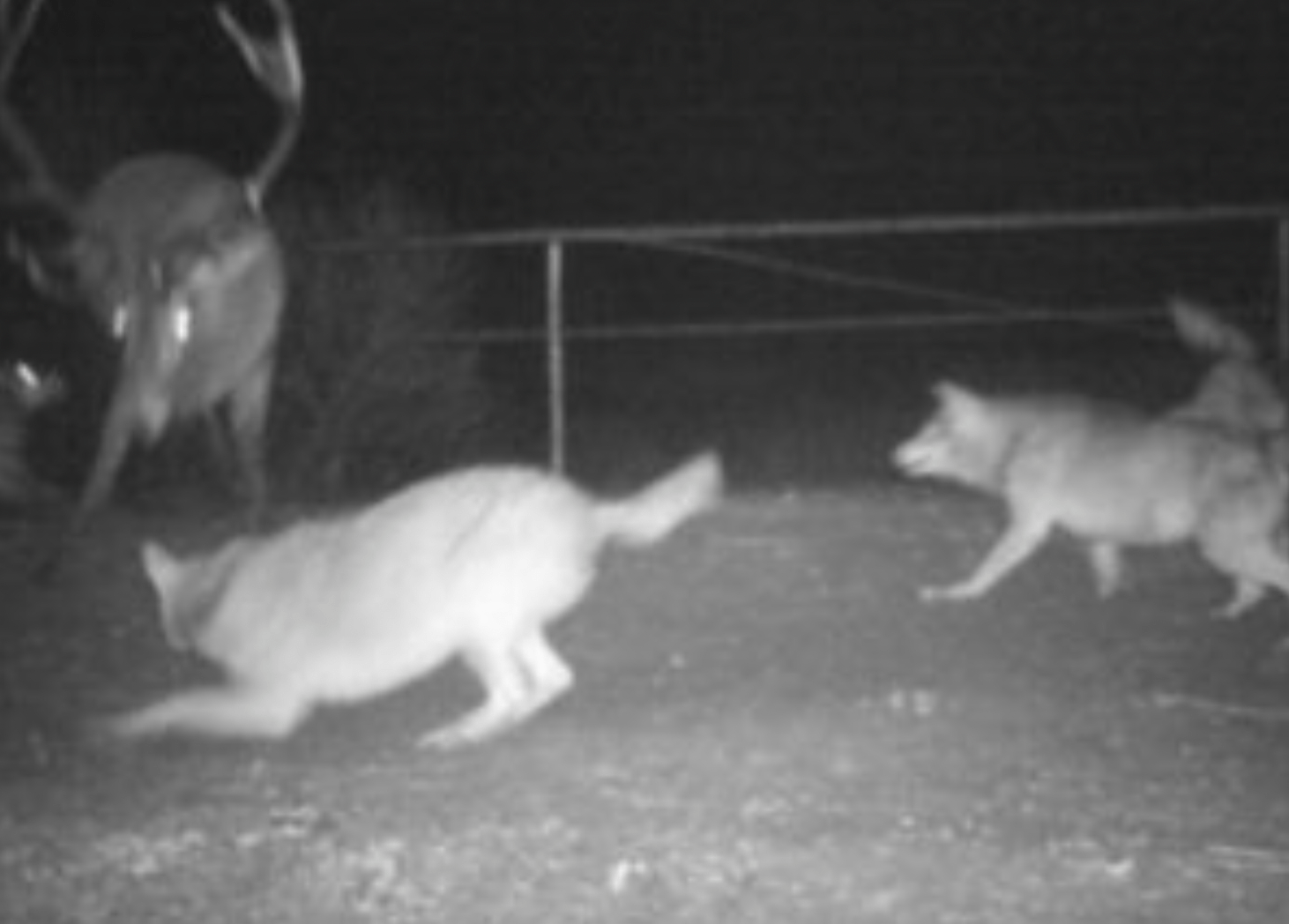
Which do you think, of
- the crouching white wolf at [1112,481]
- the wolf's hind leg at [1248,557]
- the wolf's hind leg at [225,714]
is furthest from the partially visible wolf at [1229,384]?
the wolf's hind leg at [225,714]

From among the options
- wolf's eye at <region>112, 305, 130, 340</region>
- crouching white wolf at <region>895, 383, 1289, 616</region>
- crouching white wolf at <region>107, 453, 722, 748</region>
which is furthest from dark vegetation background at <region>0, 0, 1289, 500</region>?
crouching white wolf at <region>107, 453, 722, 748</region>

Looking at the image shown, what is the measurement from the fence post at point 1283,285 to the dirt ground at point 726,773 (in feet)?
7.76

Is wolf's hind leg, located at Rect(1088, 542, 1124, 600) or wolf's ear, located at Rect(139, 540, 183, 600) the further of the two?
wolf's hind leg, located at Rect(1088, 542, 1124, 600)

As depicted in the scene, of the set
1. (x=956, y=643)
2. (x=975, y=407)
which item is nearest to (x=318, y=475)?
(x=975, y=407)

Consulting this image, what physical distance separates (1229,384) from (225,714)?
4.82 meters

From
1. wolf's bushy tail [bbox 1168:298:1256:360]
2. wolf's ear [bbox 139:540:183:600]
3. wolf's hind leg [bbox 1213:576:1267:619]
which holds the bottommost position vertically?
wolf's hind leg [bbox 1213:576:1267:619]

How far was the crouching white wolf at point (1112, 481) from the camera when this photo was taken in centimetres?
908

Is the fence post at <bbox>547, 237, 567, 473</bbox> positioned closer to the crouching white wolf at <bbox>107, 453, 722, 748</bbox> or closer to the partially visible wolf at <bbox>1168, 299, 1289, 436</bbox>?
the partially visible wolf at <bbox>1168, 299, 1289, 436</bbox>

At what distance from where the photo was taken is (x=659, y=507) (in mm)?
7402

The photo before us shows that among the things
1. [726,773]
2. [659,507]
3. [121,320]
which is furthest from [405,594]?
[121,320]

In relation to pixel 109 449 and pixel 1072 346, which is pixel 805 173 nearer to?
pixel 1072 346

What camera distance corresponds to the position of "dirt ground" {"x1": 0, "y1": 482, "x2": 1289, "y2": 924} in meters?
5.95

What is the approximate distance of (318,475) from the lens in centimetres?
1258

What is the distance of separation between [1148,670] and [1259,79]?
79.0 feet
